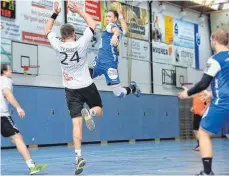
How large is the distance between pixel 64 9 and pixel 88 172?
14052 millimetres

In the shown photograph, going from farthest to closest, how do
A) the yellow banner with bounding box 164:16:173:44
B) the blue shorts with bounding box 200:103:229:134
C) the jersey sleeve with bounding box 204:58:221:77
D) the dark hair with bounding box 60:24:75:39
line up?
the yellow banner with bounding box 164:16:173:44 → the dark hair with bounding box 60:24:75:39 → the blue shorts with bounding box 200:103:229:134 → the jersey sleeve with bounding box 204:58:221:77

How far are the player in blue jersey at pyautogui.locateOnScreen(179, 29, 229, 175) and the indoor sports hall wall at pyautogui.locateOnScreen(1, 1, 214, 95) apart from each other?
42.2 feet

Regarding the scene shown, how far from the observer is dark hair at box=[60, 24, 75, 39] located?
285 inches

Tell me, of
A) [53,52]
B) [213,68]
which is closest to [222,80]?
[213,68]

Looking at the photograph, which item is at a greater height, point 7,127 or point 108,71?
point 108,71

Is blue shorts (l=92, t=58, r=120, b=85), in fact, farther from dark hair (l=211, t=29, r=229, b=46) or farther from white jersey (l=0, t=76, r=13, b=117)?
dark hair (l=211, t=29, r=229, b=46)

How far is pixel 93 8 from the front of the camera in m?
22.0

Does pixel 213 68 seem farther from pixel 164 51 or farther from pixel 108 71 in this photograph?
pixel 164 51

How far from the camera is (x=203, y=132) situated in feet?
19.8

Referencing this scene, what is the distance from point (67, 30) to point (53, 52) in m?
12.9

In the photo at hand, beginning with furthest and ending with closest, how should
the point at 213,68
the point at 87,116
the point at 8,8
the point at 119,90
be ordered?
the point at 8,8
the point at 119,90
the point at 87,116
the point at 213,68

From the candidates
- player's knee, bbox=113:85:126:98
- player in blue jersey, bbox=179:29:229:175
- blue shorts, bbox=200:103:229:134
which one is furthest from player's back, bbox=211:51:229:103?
player's knee, bbox=113:85:126:98

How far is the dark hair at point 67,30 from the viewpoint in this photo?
23.8 ft

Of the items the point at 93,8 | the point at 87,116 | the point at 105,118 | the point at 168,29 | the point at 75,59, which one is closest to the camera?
the point at 75,59
